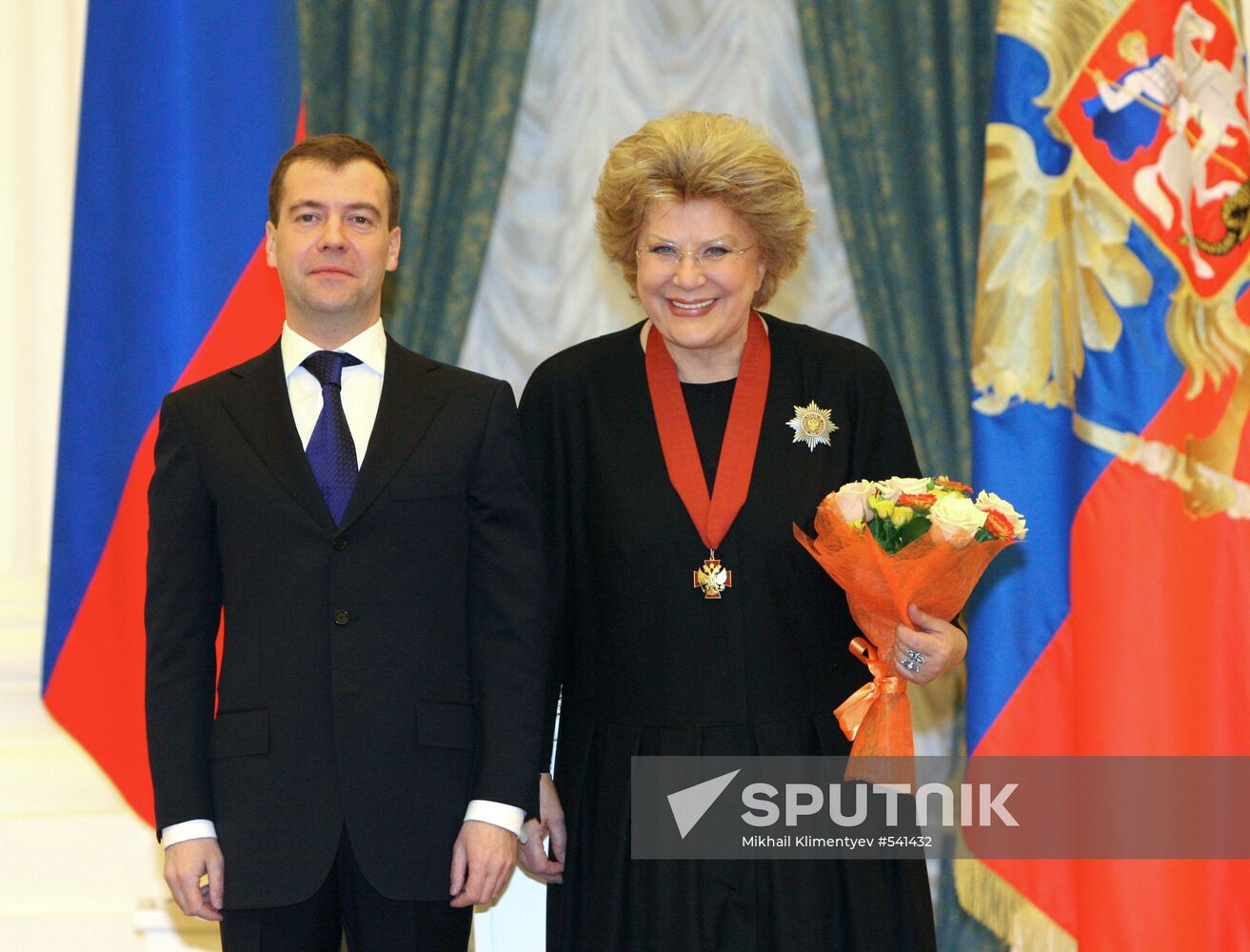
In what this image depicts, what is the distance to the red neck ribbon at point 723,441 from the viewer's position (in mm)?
2518

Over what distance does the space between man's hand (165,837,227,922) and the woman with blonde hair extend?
1.94 feet

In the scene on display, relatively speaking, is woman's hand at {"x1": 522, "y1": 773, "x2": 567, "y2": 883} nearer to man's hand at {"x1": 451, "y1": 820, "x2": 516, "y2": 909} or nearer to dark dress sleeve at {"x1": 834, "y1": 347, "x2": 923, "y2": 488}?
man's hand at {"x1": 451, "y1": 820, "x2": 516, "y2": 909}

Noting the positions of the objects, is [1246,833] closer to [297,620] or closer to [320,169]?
[297,620]

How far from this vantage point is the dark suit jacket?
2.21 meters

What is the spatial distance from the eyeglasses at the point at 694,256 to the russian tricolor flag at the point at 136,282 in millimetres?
1405

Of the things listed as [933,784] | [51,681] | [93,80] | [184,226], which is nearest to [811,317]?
[933,784]

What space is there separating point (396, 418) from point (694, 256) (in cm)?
62

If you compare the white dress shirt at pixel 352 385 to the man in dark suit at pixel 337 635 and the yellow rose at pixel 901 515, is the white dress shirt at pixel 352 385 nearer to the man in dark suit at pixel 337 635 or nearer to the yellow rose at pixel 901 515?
the man in dark suit at pixel 337 635

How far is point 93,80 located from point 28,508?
119 centimetres

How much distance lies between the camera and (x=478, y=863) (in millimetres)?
2201

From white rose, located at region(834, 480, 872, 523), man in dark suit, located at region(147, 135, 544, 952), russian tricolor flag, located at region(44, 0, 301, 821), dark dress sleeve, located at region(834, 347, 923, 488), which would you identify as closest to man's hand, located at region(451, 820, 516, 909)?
man in dark suit, located at region(147, 135, 544, 952)

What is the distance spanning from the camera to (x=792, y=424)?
2600mm

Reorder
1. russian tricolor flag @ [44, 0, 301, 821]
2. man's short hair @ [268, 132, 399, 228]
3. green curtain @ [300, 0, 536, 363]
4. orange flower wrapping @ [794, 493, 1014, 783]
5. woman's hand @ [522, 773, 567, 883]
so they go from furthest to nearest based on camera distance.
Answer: green curtain @ [300, 0, 536, 363] → russian tricolor flag @ [44, 0, 301, 821] → woman's hand @ [522, 773, 567, 883] → man's short hair @ [268, 132, 399, 228] → orange flower wrapping @ [794, 493, 1014, 783]

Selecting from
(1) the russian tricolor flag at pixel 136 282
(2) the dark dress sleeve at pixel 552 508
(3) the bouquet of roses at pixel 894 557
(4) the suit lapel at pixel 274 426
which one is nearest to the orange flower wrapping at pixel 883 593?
(3) the bouquet of roses at pixel 894 557
